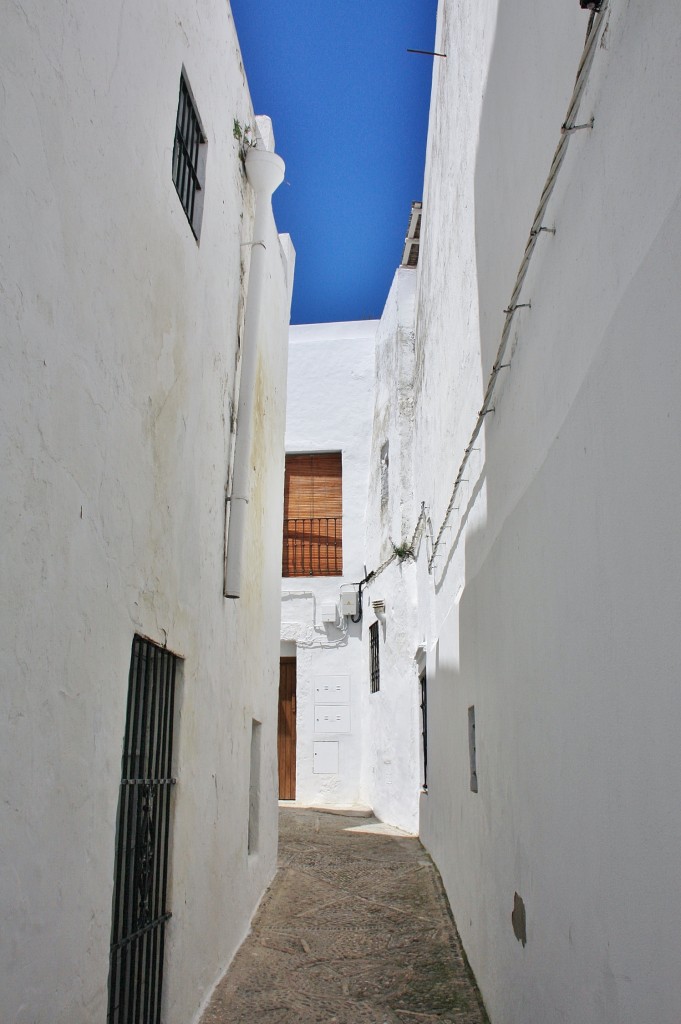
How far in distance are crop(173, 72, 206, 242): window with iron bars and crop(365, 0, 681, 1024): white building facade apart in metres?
1.65

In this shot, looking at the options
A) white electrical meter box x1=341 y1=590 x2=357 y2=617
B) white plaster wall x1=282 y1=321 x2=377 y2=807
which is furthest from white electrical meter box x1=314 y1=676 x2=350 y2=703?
white electrical meter box x1=341 y1=590 x2=357 y2=617

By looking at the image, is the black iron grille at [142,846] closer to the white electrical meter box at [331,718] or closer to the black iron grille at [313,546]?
the white electrical meter box at [331,718]

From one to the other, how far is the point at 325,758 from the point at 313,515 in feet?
12.5

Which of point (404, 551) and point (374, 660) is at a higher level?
point (404, 551)

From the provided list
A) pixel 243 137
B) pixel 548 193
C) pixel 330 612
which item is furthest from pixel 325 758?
pixel 548 193

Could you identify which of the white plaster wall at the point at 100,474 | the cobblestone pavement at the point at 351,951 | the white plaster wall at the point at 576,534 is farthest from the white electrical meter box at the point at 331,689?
the white plaster wall at the point at 100,474

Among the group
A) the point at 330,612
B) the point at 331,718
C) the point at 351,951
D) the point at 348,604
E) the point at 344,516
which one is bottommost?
the point at 351,951

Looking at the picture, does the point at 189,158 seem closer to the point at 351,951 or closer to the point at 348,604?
the point at 351,951

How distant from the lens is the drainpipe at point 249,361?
5.38 meters

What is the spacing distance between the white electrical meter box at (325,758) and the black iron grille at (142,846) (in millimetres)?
8650

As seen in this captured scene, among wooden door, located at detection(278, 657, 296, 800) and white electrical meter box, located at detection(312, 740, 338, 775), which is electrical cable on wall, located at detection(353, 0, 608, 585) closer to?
white electrical meter box, located at detection(312, 740, 338, 775)

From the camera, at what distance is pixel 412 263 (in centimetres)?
1265

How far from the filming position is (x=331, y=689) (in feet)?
41.9

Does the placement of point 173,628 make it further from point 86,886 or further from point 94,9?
point 94,9
